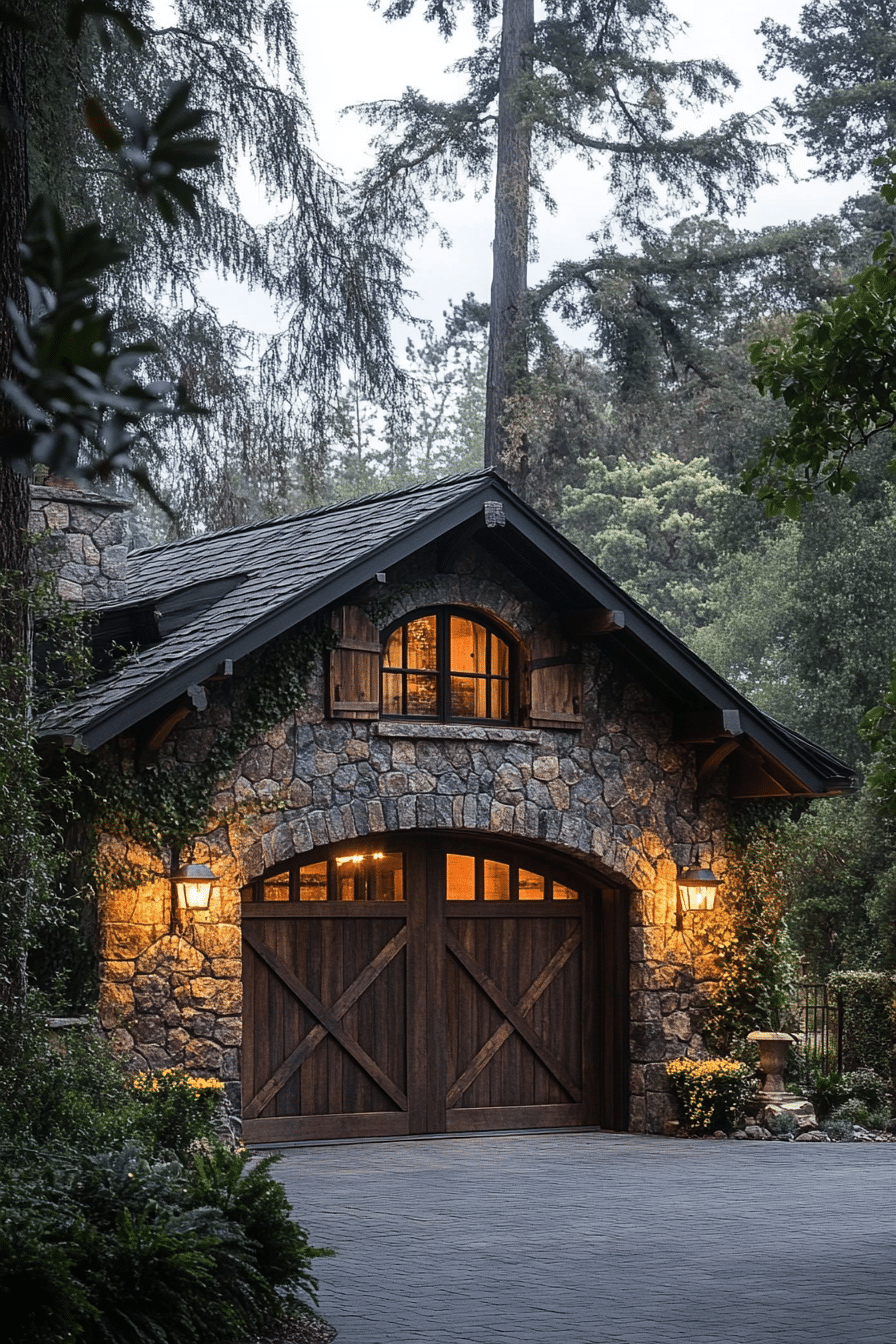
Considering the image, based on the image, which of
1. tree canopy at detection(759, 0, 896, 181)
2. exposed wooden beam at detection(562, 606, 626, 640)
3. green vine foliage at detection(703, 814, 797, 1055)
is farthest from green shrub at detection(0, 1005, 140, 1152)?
tree canopy at detection(759, 0, 896, 181)

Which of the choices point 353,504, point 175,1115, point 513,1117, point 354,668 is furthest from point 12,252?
point 513,1117

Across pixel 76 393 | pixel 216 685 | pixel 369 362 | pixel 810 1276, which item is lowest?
pixel 810 1276

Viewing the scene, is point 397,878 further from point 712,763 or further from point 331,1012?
point 712,763

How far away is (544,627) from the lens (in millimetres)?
14352

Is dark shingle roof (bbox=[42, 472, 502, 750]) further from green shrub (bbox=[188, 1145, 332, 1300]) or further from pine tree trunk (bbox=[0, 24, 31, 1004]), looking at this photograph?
green shrub (bbox=[188, 1145, 332, 1300])

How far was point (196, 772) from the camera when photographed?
12359 mm

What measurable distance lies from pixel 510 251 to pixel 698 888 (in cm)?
1164

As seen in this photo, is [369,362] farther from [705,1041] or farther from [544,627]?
[705,1041]

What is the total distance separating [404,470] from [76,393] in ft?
150

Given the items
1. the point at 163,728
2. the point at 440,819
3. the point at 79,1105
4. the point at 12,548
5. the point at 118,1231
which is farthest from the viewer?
the point at 440,819

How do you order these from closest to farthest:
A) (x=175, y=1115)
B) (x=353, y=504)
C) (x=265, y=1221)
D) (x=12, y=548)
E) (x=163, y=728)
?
(x=265, y=1221), (x=12, y=548), (x=175, y=1115), (x=163, y=728), (x=353, y=504)

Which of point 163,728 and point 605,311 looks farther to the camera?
point 605,311

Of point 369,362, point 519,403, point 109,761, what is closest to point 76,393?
point 109,761

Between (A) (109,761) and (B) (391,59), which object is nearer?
(A) (109,761)
